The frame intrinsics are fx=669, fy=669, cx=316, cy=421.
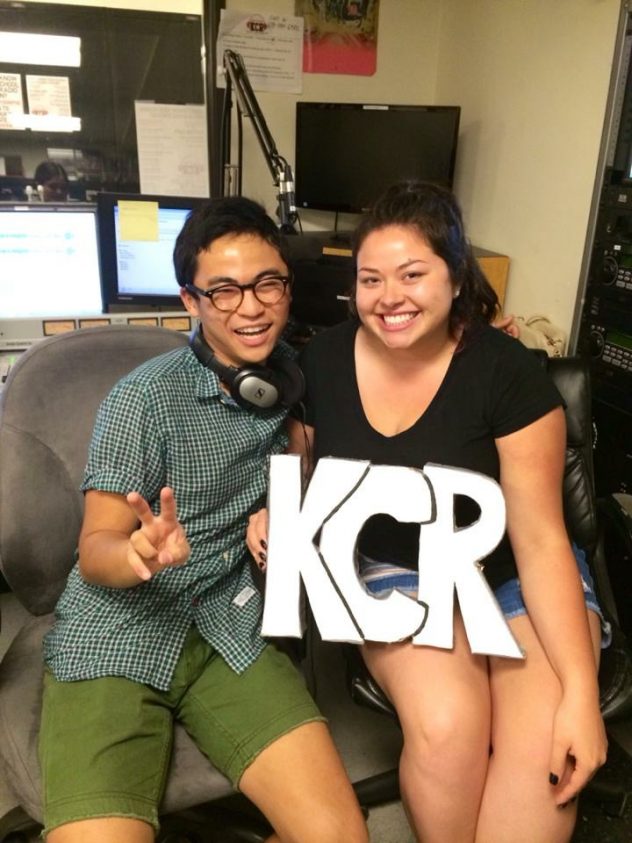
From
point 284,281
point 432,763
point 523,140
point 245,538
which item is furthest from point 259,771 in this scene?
point 523,140

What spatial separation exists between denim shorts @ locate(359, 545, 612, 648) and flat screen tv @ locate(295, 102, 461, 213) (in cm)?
152

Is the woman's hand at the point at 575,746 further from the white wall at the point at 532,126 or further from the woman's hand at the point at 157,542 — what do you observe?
the white wall at the point at 532,126

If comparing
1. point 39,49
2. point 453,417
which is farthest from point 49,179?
point 453,417

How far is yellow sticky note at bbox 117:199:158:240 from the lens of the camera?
1.75 meters

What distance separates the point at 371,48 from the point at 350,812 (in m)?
2.62

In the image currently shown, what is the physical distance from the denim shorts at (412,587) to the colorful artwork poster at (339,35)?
2.12 metres

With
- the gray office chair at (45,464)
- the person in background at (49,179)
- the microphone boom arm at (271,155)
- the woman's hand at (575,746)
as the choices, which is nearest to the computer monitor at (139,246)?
the microphone boom arm at (271,155)

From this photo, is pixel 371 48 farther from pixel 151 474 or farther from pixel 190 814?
pixel 190 814

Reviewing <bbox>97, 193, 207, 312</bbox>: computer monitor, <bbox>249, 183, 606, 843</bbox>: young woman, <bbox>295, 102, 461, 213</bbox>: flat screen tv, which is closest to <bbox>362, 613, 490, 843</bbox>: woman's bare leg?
<bbox>249, 183, 606, 843</bbox>: young woman

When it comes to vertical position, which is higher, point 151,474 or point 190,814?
point 151,474

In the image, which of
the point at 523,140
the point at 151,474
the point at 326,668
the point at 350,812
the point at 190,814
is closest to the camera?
the point at 350,812

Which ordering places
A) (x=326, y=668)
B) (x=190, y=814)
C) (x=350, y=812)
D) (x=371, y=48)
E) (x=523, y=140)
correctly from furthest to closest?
1. (x=371, y=48)
2. (x=523, y=140)
3. (x=326, y=668)
4. (x=190, y=814)
5. (x=350, y=812)

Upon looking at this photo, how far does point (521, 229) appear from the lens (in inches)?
86.7

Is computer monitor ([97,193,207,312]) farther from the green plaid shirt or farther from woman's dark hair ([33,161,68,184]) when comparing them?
woman's dark hair ([33,161,68,184])
